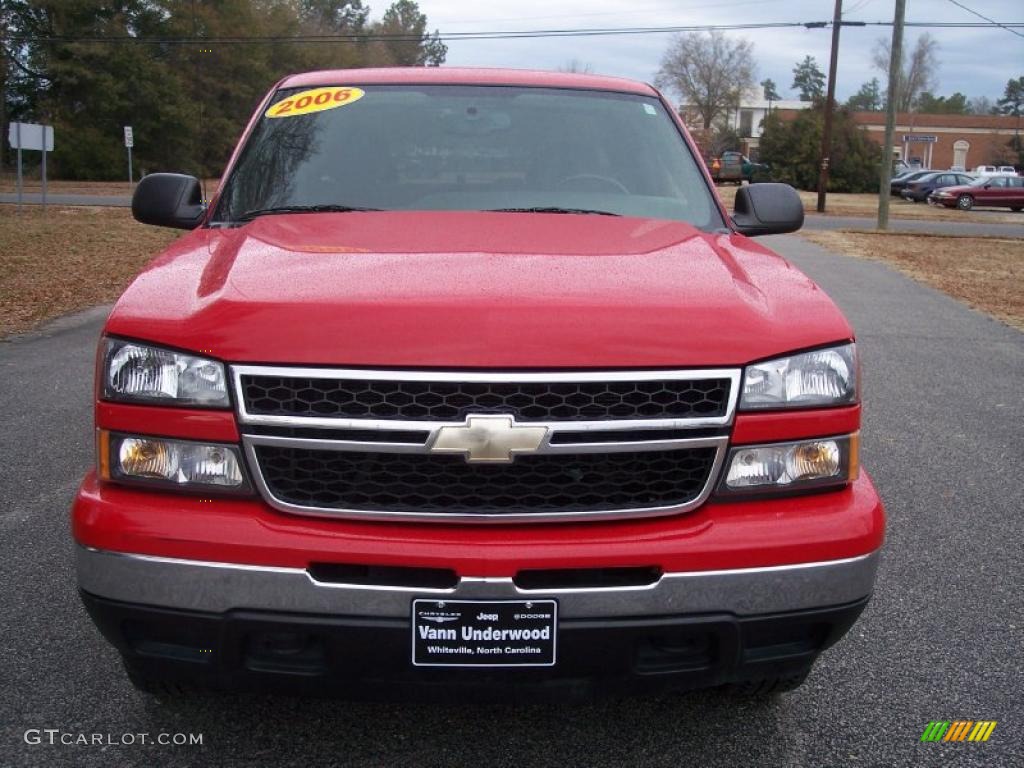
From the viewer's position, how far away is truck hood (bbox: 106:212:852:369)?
221 cm

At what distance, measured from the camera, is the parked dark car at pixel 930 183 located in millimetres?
48153

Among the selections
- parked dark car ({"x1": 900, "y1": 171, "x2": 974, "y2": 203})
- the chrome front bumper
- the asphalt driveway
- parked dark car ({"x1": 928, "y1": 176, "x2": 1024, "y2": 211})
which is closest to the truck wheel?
the asphalt driveway

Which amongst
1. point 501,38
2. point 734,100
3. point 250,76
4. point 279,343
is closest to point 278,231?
point 279,343

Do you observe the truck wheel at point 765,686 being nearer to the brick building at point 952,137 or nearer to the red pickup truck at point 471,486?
the red pickup truck at point 471,486

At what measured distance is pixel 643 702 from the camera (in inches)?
115

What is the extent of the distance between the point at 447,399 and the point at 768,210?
2179 mm

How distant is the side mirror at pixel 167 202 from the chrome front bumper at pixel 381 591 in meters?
1.91

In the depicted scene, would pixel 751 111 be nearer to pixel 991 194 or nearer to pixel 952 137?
pixel 952 137

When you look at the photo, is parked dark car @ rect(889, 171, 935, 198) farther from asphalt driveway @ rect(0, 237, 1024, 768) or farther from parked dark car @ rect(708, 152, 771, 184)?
asphalt driveway @ rect(0, 237, 1024, 768)

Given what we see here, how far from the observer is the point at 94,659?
311cm

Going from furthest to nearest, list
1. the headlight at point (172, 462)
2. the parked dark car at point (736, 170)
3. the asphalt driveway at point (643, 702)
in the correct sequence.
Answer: the parked dark car at point (736, 170) → the asphalt driveway at point (643, 702) → the headlight at point (172, 462)

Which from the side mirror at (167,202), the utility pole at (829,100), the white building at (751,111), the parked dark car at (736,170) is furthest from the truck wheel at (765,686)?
the white building at (751,111)

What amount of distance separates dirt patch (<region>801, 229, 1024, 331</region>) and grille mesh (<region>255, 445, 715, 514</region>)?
9.99 metres

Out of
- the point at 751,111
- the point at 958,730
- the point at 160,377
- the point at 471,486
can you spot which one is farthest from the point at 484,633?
the point at 751,111
